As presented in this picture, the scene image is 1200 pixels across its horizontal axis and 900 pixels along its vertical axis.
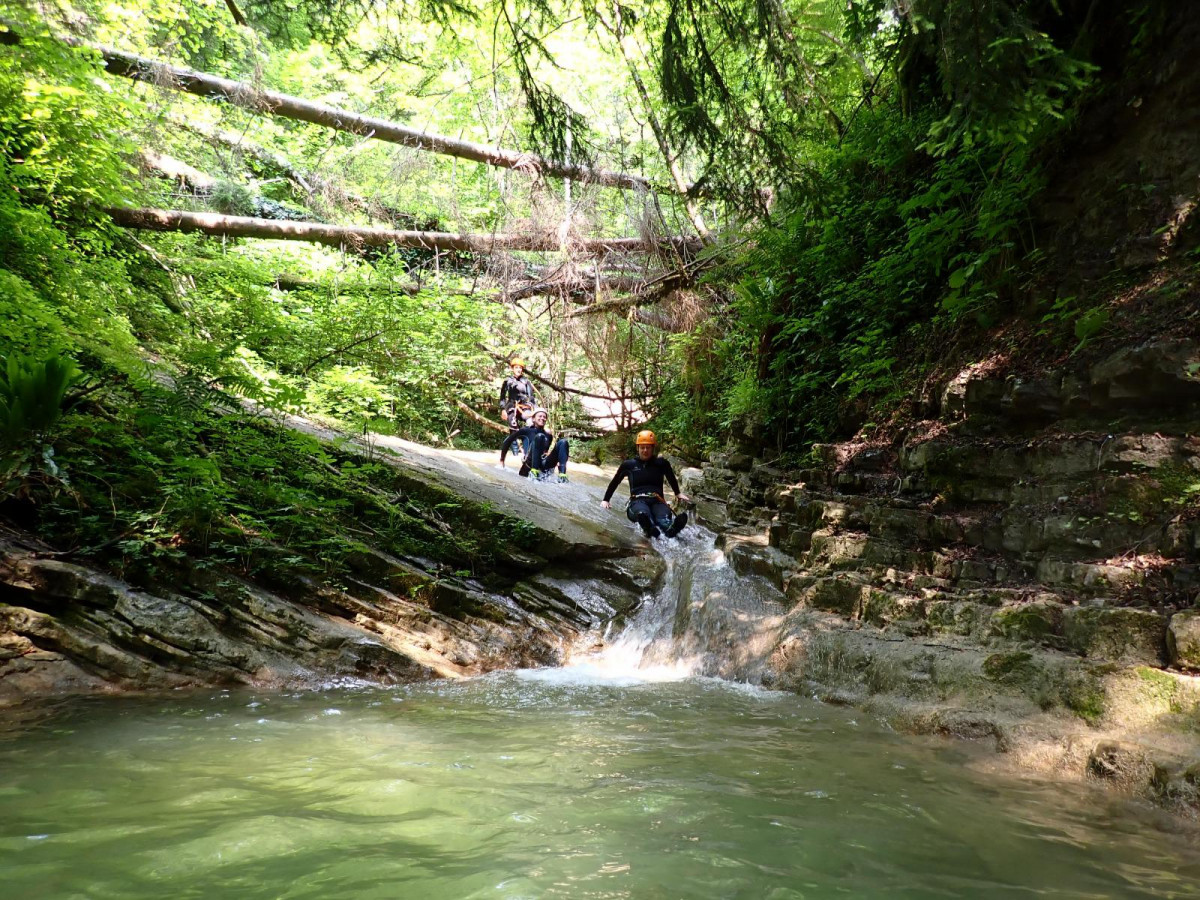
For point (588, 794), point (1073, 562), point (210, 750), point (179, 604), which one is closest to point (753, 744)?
point (588, 794)

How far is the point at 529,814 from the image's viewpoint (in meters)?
3.06

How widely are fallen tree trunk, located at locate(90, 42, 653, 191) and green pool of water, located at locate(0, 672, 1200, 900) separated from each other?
7228 millimetres

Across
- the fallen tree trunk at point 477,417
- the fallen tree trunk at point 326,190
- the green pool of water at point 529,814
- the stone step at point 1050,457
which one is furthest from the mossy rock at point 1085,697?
the fallen tree trunk at point 477,417

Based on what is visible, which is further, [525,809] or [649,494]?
[649,494]

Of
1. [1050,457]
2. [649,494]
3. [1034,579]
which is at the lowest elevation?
[1034,579]

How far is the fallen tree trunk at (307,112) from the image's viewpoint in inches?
383

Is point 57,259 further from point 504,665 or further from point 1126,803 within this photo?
point 1126,803

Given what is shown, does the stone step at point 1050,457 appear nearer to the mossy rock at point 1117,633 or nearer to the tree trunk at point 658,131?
the mossy rock at point 1117,633

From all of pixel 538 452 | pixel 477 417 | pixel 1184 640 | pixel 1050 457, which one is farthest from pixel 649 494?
pixel 477 417

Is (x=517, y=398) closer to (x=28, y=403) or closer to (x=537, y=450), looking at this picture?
(x=537, y=450)

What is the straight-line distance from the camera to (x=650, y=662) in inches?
297

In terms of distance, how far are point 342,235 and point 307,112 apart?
218 cm

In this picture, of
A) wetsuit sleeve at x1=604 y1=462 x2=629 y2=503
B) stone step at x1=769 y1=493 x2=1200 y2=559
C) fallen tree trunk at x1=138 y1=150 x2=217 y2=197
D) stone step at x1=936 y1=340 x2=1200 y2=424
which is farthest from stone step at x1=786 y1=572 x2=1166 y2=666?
fallen tree trunk at x1=138 y1=150 x2=217 y2=197

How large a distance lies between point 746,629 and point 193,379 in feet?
21.1
